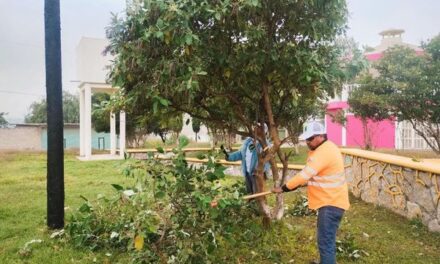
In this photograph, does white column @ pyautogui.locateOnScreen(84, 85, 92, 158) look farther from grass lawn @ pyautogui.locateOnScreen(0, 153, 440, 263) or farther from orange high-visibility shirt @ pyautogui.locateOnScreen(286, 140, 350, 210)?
orange high-visibility shirt @ pyautogui.locateOnScreen(286, 140, 350, 210)

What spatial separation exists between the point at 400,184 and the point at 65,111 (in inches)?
1538

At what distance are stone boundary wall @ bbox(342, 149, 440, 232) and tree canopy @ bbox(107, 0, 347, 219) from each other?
2.42 m

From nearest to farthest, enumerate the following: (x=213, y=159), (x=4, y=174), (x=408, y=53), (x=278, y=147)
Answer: (x=213, y=159) < (x=278, y=147) < (x=4, y=174) < (x=408, y=53)

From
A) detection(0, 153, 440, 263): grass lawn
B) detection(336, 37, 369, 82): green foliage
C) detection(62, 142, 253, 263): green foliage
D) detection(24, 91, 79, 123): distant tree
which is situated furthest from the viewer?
detection(24, 91, 79, 123): distant tree

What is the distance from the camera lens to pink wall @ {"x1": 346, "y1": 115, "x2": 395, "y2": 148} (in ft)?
75.5

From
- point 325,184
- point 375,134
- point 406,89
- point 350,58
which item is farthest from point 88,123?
point 325,184

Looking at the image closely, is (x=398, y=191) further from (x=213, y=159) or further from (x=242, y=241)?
(x=213, y=159)

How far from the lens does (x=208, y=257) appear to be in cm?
450

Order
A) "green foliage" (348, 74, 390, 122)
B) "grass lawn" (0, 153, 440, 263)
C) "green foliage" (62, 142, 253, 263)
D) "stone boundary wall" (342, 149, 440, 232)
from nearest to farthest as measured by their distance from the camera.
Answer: "green foliage" (62, 142, 253, 263) < "grass lawn" (0, 153, 440, 263) < "stone boundary wall" (342, 149, 440, 232) < "green foliage" (348, 74, 390, 122)

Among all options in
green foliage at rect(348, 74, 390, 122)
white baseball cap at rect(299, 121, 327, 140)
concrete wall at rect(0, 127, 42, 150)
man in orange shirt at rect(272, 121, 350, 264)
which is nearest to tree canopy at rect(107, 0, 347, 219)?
white baseball cap at rect(299, 121, 327, 140)

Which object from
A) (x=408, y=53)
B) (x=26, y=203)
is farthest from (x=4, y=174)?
(x=408, y=53)

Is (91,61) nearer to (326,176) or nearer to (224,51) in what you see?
(224,51)

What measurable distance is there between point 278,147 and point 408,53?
12.6m

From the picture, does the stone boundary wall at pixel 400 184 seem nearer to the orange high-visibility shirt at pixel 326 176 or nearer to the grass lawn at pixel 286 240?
the grass lawn at pixel 286 240
